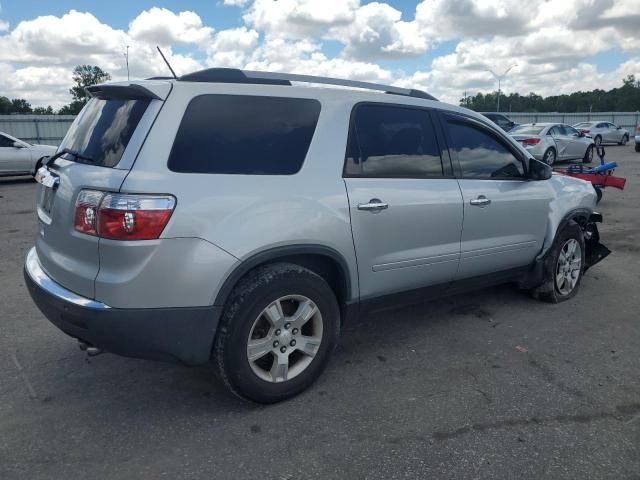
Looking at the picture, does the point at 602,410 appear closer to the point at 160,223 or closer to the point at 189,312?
the point at 189,312

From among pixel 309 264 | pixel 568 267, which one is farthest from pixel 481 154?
pixel 309 264

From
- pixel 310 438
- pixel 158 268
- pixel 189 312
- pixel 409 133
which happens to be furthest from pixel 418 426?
pixel 409 133

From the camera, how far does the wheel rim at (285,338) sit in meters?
3.06

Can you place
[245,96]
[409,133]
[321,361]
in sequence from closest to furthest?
1. [245,96]
2. [321,361]
3. [409,133]

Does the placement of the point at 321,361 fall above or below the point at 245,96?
below

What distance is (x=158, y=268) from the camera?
2.67m

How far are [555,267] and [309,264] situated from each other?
2.67 m

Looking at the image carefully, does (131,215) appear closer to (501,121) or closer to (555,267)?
(555,267)

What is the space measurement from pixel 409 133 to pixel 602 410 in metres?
2.11

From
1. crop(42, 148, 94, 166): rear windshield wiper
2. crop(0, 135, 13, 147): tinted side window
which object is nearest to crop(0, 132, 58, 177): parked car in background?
crop(0, 135, 13, 147): tinted side window

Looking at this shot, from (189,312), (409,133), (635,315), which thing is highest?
(409,133)

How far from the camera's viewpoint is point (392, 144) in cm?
368

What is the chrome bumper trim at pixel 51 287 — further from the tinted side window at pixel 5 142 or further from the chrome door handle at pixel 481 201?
the tinted side window at pixel 5 142

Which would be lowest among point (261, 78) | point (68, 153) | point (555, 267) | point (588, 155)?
point (588, 155)
